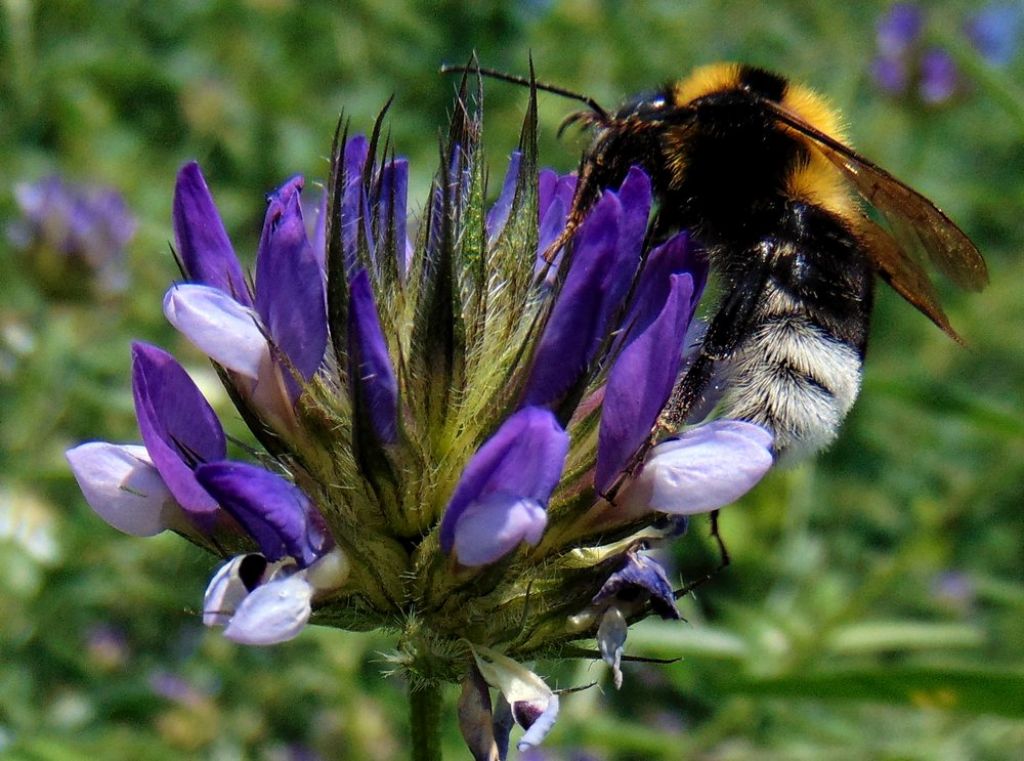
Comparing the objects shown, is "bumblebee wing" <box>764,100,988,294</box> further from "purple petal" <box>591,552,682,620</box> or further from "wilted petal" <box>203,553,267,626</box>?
"wilted petal" <box>203,553,267,626</box>

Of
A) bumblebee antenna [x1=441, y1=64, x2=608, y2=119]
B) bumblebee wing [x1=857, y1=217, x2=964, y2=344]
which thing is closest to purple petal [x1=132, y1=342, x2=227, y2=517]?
bumblebee antenna [x1=441, y1=64, x2=608, y2=119]

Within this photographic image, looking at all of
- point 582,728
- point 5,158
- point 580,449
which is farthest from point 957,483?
point 5,158

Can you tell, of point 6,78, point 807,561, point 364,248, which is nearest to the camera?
point 364,248

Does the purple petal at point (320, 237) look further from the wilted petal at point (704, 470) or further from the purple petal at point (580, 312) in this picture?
the wilted petal at point (704, 470)

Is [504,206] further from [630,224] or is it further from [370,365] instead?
[370,365]

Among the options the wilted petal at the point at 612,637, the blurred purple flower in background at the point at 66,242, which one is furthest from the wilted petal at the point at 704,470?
the blurred purple flower in background at the point at 66,242

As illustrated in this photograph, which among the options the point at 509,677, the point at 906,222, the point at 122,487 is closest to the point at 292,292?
the point at 122,487

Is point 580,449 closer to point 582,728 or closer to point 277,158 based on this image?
point 582,728
